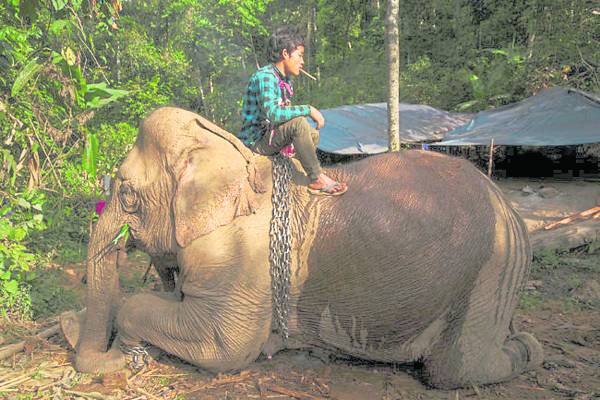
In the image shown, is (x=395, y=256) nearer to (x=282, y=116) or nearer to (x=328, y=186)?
(x=328, y=186)

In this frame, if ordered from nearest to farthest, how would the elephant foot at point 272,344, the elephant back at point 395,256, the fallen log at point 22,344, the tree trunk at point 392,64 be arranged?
the elephant back at point 395,256 < the elephant foot at point 272,344 < the fallen log at point 22,344 < the tree trunk at point 392,64

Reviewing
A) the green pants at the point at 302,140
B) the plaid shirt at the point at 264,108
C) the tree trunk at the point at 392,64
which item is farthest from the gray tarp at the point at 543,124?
the green pants at the point at 302,140

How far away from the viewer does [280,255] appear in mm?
3143

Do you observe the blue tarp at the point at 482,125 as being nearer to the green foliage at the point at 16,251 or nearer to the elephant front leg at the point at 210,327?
the green foliage at the point at 16,251

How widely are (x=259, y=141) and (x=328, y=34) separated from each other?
87.6 feet

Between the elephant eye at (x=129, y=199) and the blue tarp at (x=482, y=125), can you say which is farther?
the blue tarp at (x=482, y=125)

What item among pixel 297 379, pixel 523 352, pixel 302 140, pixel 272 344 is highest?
pixel 302 140

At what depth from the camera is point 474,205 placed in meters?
3.19

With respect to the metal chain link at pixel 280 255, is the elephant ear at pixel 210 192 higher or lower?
higher

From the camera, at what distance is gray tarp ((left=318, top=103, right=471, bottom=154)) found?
42.4 ft

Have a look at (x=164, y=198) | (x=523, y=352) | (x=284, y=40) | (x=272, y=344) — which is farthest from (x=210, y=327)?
(x=523, y=352)

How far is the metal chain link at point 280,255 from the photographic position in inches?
124

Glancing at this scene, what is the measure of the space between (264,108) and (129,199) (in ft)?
3.45

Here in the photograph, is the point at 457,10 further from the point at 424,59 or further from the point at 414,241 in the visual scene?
the point at 414,241
